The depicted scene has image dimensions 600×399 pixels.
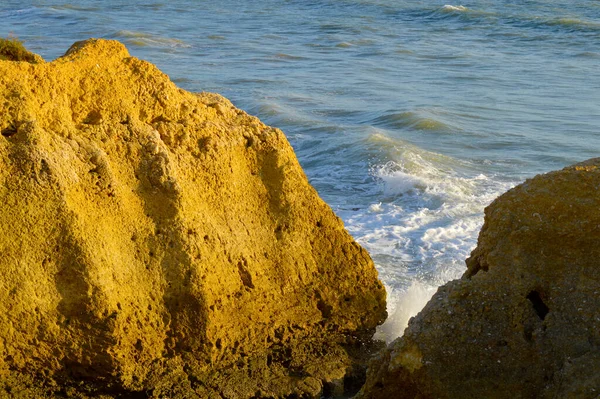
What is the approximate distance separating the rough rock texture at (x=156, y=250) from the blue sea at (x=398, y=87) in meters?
1.00

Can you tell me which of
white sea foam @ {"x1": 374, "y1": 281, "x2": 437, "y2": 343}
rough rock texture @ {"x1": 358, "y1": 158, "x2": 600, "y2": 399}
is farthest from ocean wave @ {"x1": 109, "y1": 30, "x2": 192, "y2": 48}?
rough rock texture @ {"x1": 358, "y1": 158, "x2": 600, "y2": 399}

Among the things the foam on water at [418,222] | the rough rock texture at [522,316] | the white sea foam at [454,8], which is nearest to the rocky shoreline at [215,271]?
the rough rock texture at [522,316]

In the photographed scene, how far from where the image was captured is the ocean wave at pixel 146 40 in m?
27.8

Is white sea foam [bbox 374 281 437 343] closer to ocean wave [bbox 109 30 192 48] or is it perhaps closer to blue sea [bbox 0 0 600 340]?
blue sea [bbox 0 0 600 340]

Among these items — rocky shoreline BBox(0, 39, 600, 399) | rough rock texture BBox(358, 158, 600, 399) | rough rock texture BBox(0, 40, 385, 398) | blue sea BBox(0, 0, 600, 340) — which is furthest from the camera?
blue sea BBox(0, 0, 600, 340)

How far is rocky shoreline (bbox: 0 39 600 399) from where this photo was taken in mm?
4957

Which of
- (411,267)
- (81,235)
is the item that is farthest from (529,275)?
(411,267)

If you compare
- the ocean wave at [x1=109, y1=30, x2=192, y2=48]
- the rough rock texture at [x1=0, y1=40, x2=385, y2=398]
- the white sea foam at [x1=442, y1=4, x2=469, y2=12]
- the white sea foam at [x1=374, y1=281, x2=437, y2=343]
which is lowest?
→ the ocean wave at [x1=109, y1=30, x2=192, y2=48]

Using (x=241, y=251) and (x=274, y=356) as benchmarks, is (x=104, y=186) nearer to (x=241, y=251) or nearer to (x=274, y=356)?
(x=241, y=251)

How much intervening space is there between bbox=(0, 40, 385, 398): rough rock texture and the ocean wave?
21.1 meters

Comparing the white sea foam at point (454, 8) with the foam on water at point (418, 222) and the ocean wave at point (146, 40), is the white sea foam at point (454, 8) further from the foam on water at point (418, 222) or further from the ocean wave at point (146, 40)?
the foam on water at point (418, 222)

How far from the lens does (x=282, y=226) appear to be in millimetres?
6898

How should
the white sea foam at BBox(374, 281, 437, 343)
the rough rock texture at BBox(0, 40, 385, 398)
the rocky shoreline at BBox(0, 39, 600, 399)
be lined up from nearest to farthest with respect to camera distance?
1. the rocky shoreline at BBox(0, 39, 600, 399)
2. the rough rock texture at BBox(0, 40, 385, 398)
3. the white sea foam at BBox(374, 281, 437, 343)

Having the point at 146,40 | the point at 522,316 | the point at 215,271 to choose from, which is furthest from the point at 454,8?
the point at 522,316
